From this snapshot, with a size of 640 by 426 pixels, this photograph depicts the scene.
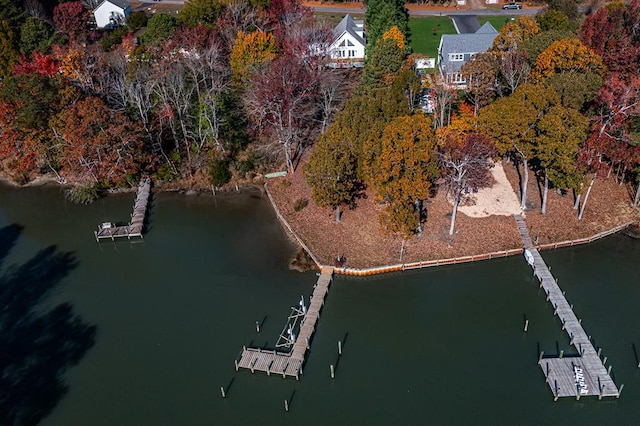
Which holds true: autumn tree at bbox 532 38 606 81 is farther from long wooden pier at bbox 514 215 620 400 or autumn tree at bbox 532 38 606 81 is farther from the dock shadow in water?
the dock shadow in water

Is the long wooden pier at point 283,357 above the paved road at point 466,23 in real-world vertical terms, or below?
below

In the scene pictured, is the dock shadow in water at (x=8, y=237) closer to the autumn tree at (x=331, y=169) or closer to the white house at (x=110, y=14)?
the autumn tree at (x=331, y=169)

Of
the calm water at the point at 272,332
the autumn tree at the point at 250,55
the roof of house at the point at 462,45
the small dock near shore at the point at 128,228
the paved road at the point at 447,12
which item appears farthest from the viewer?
the paved road at the point at 447,12

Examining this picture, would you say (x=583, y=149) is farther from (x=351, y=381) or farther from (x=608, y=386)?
(x=351, y=381)

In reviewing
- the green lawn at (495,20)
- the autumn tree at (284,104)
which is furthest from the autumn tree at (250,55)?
the green lawn at (495,20)

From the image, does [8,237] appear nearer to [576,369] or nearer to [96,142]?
[96,142]

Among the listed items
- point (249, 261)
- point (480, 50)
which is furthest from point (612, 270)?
point (480, 50)
